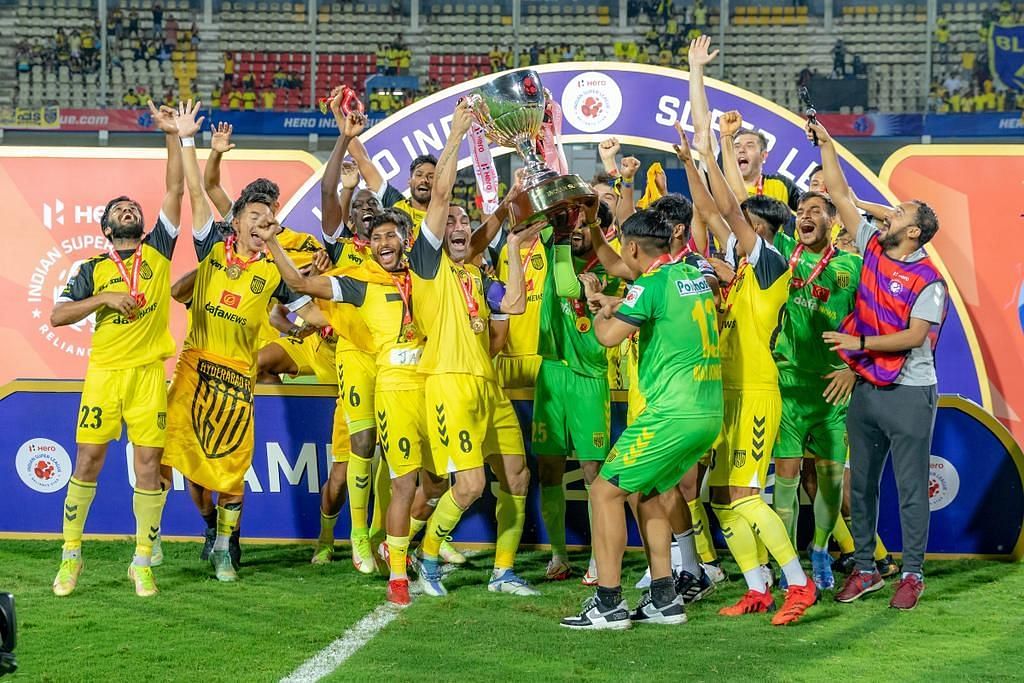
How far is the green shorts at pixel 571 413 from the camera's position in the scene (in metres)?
7.11

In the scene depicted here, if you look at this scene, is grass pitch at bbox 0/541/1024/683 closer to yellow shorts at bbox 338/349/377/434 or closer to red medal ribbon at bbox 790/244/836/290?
yellow shorts at bbox 338/349/377/434

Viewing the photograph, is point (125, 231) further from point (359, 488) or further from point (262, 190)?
point (359, 488)

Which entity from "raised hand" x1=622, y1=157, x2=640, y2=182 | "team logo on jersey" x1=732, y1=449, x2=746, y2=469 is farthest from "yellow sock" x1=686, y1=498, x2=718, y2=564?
"raised hand" x1=622, y1=157, x2=640, y2=182

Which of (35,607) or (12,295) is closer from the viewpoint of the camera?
(35,607)

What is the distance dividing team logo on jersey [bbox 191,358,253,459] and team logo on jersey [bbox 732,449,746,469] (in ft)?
8.84

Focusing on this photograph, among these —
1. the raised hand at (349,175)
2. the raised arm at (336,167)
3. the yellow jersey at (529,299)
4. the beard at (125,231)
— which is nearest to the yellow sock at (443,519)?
the yellow jersey at (529,299)

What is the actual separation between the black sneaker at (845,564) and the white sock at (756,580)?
3.48 feet

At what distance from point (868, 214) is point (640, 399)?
1.77m

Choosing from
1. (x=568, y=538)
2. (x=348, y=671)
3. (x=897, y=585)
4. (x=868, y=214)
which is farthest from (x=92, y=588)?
(x=868, y=214)

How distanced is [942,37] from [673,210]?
68.4 feet

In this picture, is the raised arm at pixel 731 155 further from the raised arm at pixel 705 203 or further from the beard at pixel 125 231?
the beard at pixel 125 231

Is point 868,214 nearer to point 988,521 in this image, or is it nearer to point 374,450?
point 988,521

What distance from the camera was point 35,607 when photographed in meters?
6.39

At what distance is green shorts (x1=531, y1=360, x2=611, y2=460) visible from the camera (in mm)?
7113
